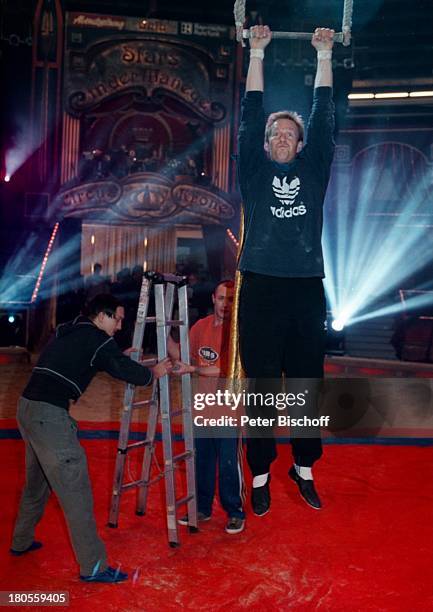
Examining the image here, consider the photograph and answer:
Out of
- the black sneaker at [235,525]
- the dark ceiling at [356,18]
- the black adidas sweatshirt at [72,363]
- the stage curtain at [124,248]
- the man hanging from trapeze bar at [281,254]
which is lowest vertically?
the black sneaker at [235,525]

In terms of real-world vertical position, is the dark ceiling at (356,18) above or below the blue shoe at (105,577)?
above

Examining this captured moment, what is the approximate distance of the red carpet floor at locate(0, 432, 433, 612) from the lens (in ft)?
13.4

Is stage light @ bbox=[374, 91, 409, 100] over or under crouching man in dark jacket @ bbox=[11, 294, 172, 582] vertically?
over

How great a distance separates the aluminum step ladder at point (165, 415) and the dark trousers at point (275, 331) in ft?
4.96

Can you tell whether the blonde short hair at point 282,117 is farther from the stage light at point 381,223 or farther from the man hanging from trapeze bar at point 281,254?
the stage light at point 381,223

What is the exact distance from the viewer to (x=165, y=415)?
16.7ft

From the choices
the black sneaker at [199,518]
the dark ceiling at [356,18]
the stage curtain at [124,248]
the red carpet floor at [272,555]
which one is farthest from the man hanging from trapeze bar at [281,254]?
the stage curtain at [124,248]

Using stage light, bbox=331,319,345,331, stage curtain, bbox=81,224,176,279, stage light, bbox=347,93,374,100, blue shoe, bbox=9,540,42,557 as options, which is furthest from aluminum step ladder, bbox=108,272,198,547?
stage light, bbox=347,93,374,100

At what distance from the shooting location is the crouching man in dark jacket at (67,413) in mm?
4324

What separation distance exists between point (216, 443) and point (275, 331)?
2.32 metres

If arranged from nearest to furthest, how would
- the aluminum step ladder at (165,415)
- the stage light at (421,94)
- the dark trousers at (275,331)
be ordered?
the dark trousers at (275,331)
the aluminum step ladder at (165,415)
the stage light at (421,94)

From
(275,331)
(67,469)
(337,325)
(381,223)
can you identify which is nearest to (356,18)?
(381,223)

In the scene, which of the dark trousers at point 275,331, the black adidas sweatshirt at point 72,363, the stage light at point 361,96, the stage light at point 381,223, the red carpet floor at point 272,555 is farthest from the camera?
the stage light at point 361,96

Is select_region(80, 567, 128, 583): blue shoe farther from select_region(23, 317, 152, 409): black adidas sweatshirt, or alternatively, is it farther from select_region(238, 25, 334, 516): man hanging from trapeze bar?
select_region(238, 25, 334, 516): man hanging from trapeze bar
